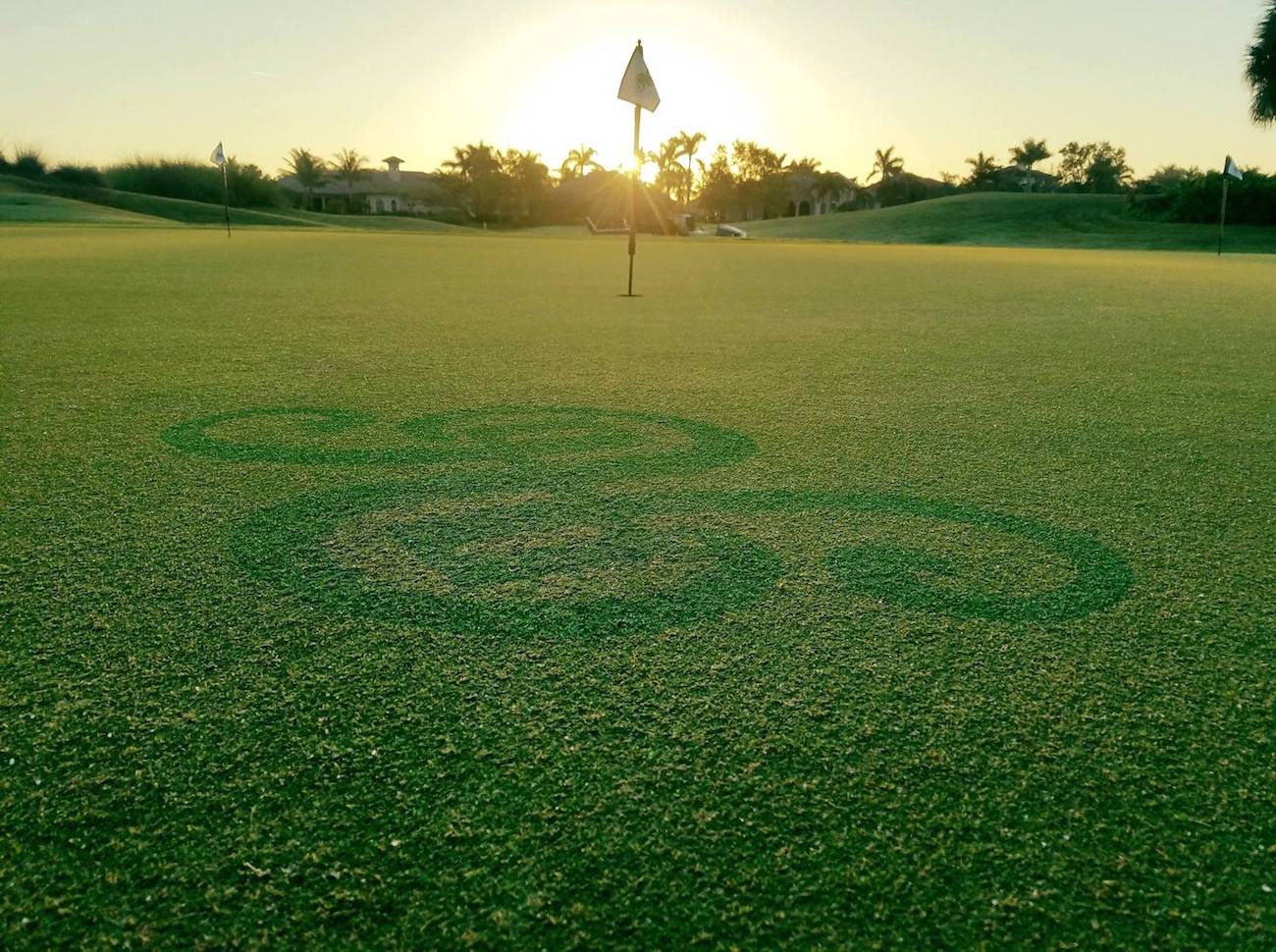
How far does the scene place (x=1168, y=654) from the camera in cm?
170

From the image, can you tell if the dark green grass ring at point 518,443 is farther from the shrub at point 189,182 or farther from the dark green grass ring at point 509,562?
the shrub at point 189,182

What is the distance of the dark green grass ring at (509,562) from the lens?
1.84m

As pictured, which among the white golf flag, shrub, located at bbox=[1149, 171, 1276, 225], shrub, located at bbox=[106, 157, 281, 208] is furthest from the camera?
shrub, located at bbox=[106, 157, 281, 208]

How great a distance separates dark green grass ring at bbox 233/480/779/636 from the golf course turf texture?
0.01m

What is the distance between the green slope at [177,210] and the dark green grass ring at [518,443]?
47.2m

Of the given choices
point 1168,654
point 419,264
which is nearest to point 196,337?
point 1168,654

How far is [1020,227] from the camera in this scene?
48031 millimetres

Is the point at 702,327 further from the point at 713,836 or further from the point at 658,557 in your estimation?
the point at 713,836

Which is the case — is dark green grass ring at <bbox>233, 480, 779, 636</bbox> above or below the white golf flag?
below

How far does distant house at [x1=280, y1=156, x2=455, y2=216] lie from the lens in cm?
7712

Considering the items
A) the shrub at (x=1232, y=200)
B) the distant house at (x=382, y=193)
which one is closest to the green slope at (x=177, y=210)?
the distant house at (x=382, y=193)

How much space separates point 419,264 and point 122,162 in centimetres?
6544

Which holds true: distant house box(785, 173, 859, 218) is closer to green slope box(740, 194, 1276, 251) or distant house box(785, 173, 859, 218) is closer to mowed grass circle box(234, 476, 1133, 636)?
green slope box(740, 194, 1276, 251)

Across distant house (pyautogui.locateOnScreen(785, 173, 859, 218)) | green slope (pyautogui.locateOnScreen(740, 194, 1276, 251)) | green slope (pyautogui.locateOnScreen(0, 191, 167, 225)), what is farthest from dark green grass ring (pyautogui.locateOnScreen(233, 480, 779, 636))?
distant house (pyautogui.locateOnScreen(785, 173, 859, 218))
